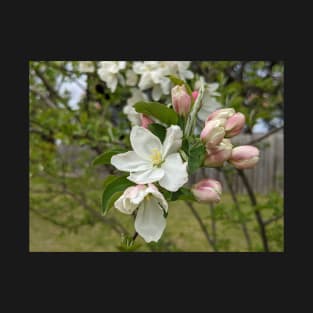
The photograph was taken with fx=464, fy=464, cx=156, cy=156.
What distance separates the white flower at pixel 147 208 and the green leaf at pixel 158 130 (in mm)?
134

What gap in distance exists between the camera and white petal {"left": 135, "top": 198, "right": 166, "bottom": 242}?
0.88 meters

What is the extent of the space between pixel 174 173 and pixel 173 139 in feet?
0.23

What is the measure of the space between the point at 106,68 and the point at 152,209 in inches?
43.1

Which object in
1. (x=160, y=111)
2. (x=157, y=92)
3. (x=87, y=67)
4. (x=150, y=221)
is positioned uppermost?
(x=87, y=67)

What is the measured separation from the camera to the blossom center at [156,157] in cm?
88

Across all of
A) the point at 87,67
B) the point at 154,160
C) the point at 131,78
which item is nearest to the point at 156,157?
the point at 154,160

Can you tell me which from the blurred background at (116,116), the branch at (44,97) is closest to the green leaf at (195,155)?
the blurred background at (116,116)

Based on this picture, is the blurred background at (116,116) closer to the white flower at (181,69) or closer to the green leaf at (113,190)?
the white flower at (181,69)

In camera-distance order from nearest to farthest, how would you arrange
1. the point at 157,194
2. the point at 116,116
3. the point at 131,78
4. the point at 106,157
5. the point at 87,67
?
1. the point at 157,194
2. the point at 106,157
3. the point at 131,78
4. the point at 87,67
5. the point at 116,116

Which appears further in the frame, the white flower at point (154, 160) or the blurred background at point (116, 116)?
the blurred background at point (116, 116)

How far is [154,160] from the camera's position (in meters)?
0.89

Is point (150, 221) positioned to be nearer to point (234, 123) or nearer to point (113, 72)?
point (234, 123)

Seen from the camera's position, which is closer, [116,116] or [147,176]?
[147,176]

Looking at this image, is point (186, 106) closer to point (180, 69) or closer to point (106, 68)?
point (180, 69)
